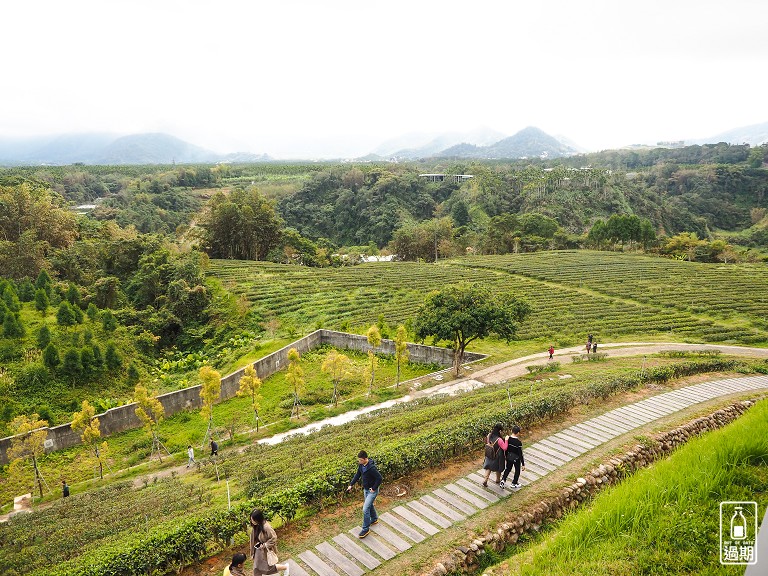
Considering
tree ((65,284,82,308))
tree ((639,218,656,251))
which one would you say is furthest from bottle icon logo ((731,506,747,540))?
tree ((639,218,656,251))

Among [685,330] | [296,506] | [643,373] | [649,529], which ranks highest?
[649,529]

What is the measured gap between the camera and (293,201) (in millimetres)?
111750

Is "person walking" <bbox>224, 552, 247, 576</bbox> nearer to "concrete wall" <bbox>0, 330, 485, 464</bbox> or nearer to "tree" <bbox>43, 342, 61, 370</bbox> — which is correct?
"concrete wall" <bbox>0, 330, 485, 464</bbox>

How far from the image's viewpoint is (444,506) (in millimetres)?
8984

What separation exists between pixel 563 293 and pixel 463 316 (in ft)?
74.7

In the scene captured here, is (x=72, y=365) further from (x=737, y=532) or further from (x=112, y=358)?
(x=737, y=532)

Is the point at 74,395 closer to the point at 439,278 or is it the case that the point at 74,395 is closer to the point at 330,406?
the point at 330,406

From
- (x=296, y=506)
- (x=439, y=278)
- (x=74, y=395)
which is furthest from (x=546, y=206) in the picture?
(x=296, y=506)

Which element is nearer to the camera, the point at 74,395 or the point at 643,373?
A: the point at 643,373

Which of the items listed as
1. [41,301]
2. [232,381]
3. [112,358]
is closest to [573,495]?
[232,381]

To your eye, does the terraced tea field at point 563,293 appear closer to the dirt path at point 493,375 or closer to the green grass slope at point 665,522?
the dirt path at point 493,375

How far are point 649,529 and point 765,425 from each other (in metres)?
3.47

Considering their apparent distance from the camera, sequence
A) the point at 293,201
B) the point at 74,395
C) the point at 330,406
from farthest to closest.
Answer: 1. the point at 293,201
2. the point at 74,395
3. the point at 330,406

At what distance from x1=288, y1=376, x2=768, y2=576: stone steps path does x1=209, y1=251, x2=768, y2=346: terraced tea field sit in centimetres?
1909
